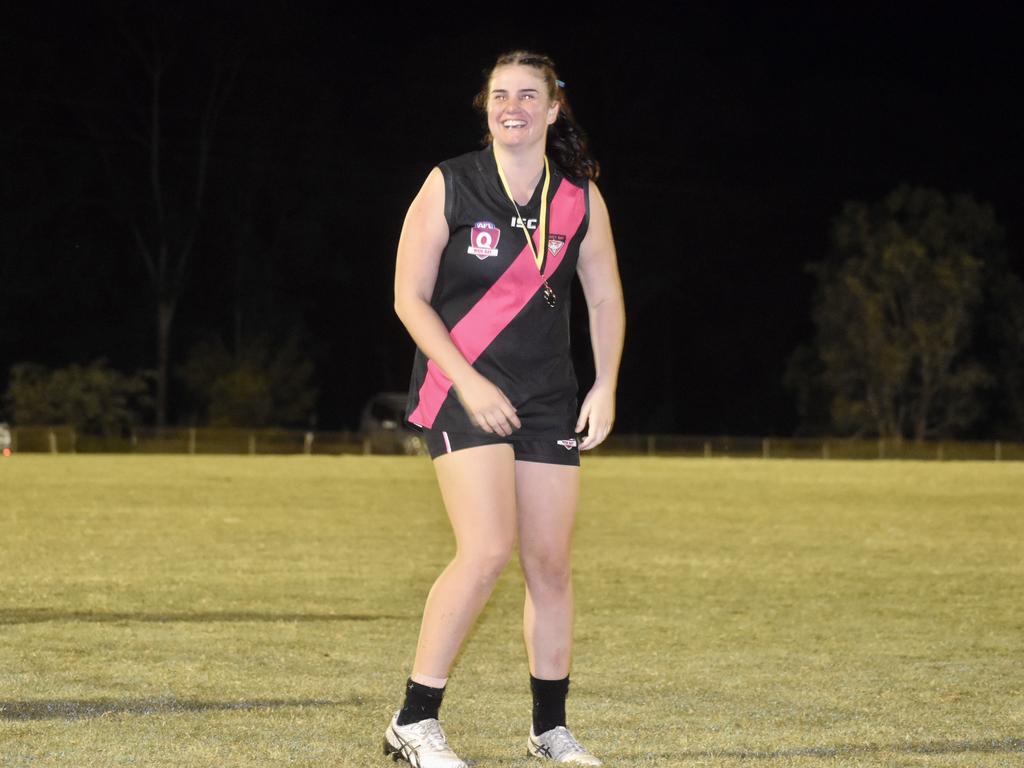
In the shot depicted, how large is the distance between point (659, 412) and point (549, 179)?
6605 cm

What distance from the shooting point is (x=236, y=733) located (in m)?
5.45

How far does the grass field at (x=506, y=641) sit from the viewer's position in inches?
214

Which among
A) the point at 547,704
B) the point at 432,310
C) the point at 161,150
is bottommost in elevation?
the point at 547,704

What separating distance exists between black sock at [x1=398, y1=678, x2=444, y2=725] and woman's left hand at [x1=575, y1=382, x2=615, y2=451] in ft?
2.62

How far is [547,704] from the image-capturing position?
506 cm

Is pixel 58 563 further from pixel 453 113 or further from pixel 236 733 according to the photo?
pixel 453 113

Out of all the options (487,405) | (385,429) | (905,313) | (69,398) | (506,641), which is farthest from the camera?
(905,313)

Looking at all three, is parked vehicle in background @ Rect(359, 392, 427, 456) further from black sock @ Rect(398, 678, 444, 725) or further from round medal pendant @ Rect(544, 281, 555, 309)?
round medal pendant @ Rect(544, 281, 555, 309)

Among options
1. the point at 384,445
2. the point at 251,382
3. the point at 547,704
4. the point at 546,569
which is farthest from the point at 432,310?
the point at 251,382

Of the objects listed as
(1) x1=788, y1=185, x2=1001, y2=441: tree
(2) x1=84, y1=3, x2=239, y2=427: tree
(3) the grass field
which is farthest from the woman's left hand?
(1) x1=788, y1=185, x2=1001, y2=441: tree

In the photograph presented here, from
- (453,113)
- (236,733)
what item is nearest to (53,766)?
(236,733)

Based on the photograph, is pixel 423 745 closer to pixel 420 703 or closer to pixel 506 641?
pixel 420 703

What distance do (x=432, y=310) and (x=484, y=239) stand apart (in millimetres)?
236

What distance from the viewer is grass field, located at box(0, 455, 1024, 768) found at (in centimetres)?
543
